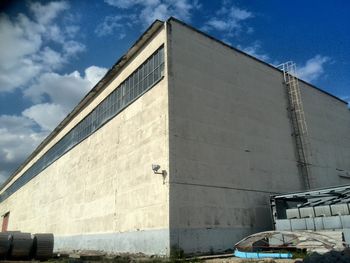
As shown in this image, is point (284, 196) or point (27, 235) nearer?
point (27, 235)

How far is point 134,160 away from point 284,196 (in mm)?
8557

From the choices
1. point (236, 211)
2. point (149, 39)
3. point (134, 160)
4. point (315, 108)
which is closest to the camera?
point (236, 211)

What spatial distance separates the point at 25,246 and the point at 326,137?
22833mm

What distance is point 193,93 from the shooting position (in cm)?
1809

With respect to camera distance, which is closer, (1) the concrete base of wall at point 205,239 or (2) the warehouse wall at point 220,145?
(1) the concrete base of wall at point 205,239

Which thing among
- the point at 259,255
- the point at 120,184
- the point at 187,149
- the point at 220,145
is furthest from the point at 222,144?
the point at 259,255

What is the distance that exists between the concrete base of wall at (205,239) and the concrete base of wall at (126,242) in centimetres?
57

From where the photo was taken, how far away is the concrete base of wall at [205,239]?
14.6 metres

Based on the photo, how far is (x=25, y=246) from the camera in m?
15.6

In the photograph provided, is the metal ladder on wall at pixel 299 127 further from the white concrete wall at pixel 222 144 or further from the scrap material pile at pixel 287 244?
the scrap material pile at pixel 287 244

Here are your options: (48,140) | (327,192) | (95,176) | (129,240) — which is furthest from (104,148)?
(48,140)

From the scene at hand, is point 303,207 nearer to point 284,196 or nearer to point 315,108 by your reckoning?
point 284,196

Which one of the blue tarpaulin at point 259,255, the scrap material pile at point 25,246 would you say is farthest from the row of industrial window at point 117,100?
the blue tarpaulin at point 259,255

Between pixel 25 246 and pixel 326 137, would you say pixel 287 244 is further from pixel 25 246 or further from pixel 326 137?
pixel 326 137
